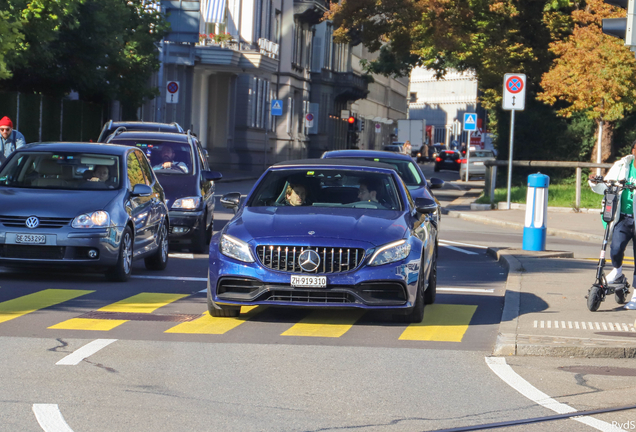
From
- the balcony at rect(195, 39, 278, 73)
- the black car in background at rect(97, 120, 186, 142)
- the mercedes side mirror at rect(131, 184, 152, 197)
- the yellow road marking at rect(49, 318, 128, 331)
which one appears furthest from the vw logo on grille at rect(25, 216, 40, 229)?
the balcony at rect(195, 39, 278, 73)

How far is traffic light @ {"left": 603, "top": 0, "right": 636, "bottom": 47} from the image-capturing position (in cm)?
965

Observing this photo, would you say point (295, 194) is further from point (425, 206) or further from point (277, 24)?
point (277, 24)

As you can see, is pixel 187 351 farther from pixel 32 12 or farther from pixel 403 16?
pixel 403 16

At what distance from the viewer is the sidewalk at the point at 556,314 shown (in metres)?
8.12

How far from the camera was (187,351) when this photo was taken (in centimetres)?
801

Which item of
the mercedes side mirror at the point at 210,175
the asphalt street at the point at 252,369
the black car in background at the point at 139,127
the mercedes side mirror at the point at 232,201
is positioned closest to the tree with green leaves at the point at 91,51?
the black car in background at the point at 139,127

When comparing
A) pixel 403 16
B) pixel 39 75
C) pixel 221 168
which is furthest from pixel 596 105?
pixel 221 168

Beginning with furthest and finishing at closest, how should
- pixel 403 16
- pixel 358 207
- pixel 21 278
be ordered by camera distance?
pixel 403 16
pixel 21 278
pixel 358 207

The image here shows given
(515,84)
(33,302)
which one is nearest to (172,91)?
(515,84)

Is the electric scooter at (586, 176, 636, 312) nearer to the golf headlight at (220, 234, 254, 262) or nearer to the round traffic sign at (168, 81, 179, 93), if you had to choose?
the golf headlight at (220, 234, 254, 262)

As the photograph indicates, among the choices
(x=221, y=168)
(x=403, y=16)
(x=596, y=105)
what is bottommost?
(x=221, y=168)

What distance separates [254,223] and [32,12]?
17226mm

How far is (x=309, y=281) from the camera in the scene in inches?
354

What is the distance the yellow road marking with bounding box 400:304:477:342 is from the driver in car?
6.72 meters
